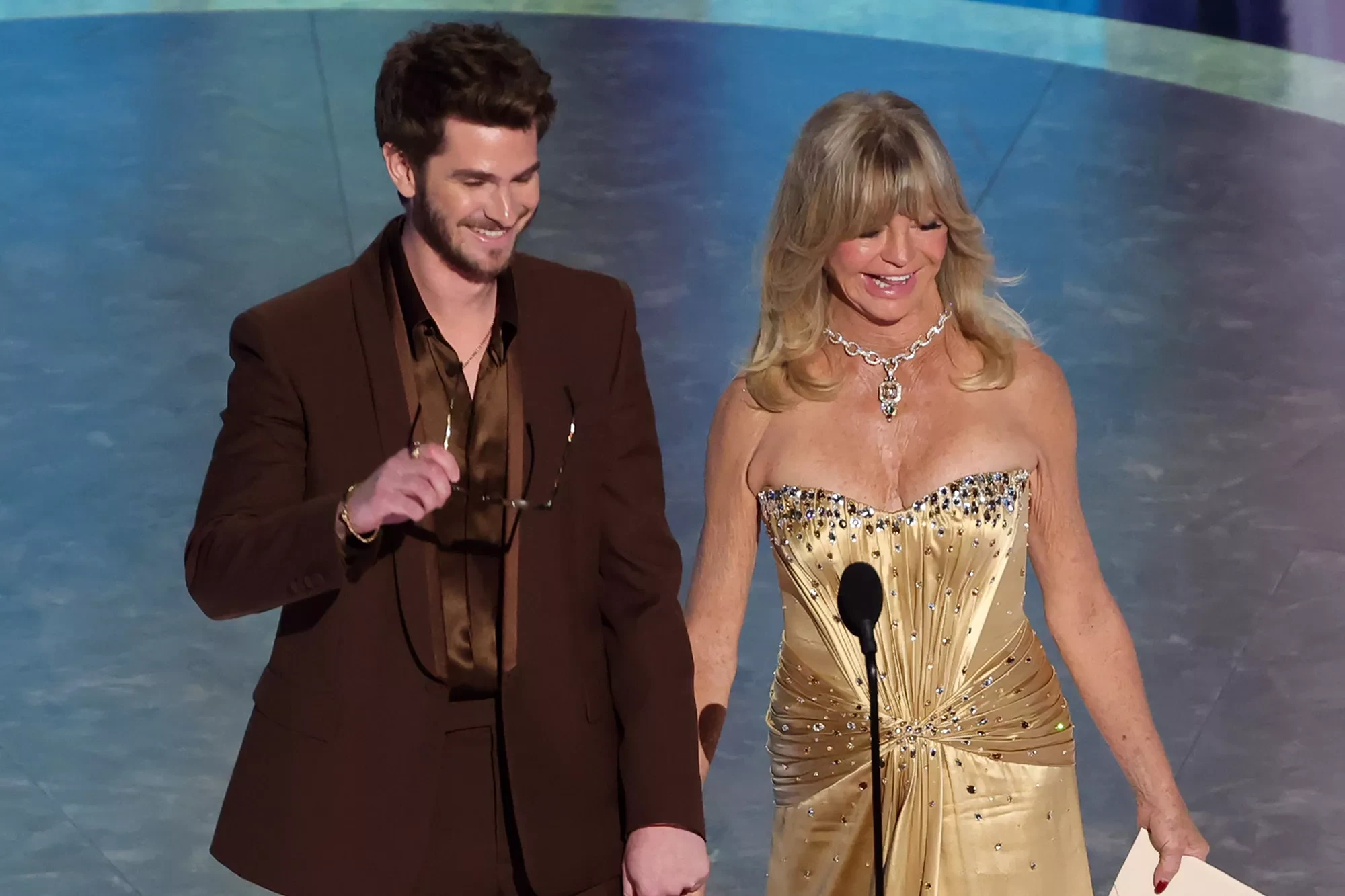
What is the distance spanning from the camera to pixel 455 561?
252 centimetres

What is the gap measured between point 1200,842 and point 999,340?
845 mm

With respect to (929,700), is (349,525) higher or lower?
higher

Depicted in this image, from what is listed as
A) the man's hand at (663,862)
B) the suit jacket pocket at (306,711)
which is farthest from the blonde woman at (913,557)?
the suit jacket pocket at (306,711)

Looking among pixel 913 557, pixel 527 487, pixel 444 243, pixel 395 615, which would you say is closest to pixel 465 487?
pixel 527 487

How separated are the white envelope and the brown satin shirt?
3.74 ft

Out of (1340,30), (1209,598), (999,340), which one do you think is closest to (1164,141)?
(1340,30)

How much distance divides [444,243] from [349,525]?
1.25 ft

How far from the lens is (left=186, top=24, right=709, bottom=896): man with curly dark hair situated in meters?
2.45

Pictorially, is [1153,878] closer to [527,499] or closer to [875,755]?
[875,755]

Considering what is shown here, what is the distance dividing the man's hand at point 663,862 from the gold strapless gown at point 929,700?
50 centimetres

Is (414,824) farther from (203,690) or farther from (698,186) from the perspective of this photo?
(698,186)

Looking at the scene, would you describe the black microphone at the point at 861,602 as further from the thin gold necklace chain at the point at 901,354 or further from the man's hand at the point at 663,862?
the thin gold necklace chain at the point at 901,354

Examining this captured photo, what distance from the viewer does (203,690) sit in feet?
16.7

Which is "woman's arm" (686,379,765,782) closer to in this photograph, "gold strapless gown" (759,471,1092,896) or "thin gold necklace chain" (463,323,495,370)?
"gold strapless gown" (759,471,1092,896)
